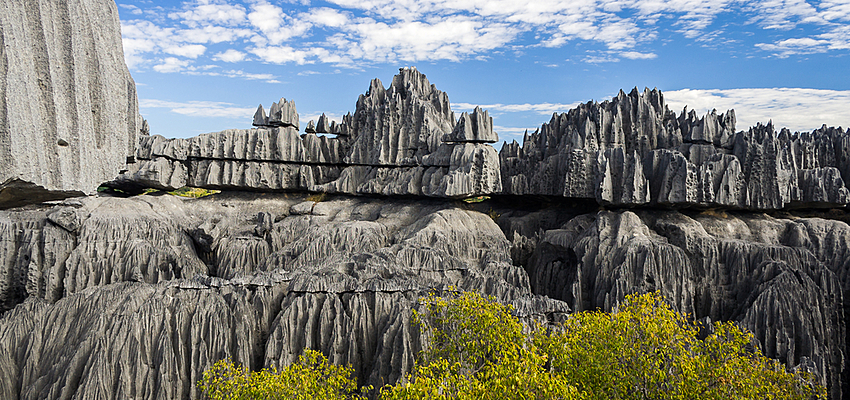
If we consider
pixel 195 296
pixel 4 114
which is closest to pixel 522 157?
pixel 195 296

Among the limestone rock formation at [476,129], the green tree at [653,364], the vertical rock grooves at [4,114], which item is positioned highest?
the limestone rock formation at [476,129]

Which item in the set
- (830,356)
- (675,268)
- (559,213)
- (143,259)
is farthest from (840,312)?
(143,259)

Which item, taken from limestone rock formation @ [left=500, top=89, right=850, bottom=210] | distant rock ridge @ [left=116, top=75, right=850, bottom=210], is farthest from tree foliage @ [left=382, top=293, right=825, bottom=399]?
distant rock ridge @ [left=116, top=75, right=850, bottom=210]

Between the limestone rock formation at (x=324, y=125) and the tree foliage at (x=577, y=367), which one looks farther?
the limestone rock formation at (x=324, y=125)

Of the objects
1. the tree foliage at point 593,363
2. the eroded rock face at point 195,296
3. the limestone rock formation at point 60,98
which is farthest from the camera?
the eroded rock face at point 195,296

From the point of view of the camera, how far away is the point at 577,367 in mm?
13930

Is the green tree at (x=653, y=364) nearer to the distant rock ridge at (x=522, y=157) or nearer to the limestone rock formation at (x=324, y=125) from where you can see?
the distant rock ridge at (x=522, y=157)

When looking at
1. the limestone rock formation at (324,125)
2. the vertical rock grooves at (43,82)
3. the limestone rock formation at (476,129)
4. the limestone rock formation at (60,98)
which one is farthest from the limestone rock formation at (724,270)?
the vertical rock grooves at (43,82)

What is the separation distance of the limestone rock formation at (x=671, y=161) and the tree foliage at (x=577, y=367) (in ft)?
54.3

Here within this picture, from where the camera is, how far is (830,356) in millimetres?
23406

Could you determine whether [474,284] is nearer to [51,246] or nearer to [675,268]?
[675,268]

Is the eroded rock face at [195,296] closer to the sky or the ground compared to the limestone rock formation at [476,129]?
closer to the ground

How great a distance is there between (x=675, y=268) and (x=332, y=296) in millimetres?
16963

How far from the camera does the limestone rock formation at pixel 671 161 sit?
2995 centimetres
